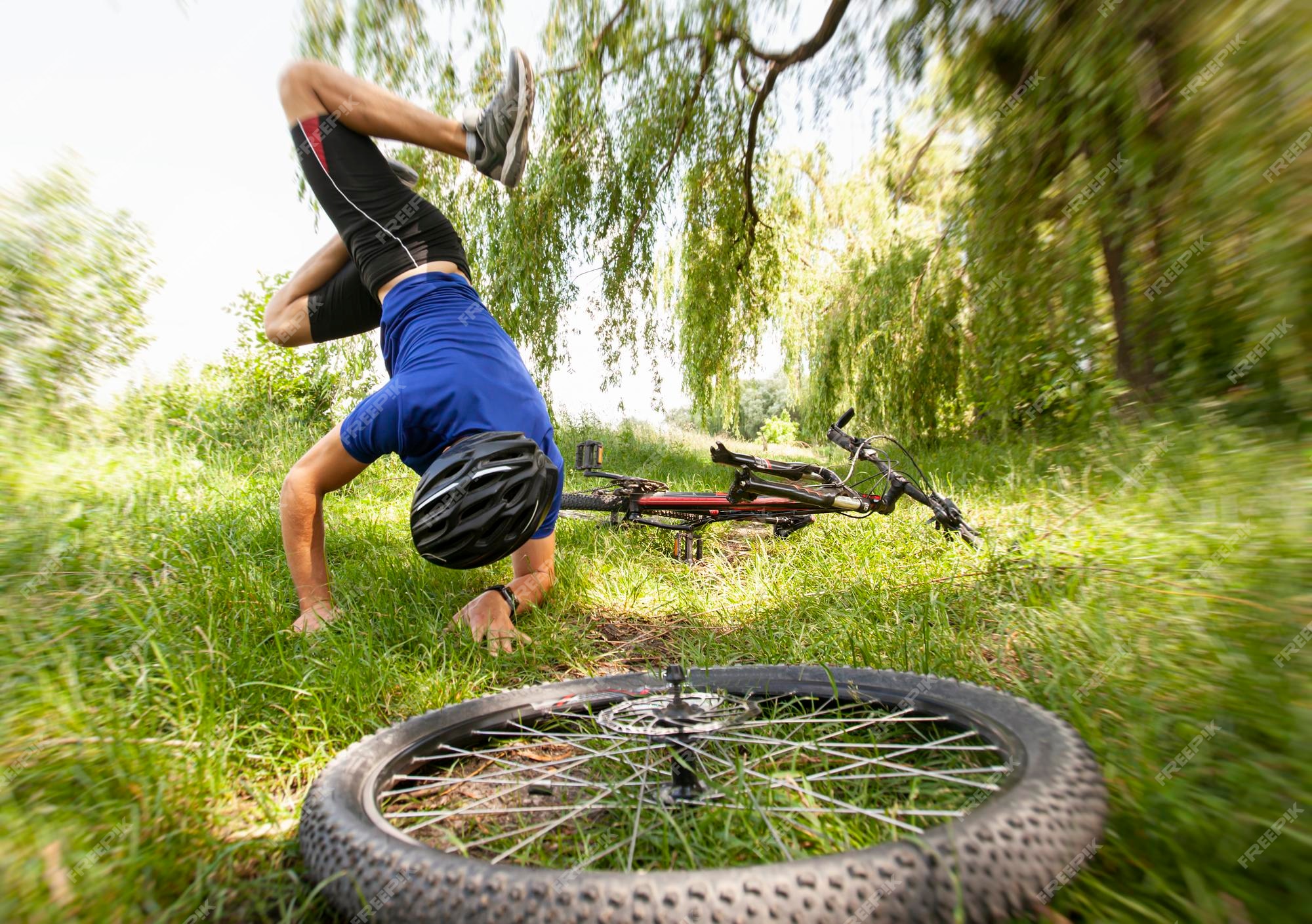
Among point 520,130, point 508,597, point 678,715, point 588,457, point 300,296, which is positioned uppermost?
point 520,130

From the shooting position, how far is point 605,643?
8.21 feet

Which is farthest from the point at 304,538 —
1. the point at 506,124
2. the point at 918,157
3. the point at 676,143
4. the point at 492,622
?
the point at 918,157

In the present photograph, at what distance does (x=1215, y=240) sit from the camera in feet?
4.65

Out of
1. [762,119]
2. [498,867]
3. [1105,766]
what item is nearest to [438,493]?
[498,867]

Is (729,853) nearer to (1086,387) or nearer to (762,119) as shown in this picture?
(1086,387)

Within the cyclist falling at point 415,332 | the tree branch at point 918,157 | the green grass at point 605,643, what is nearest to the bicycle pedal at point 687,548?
the green grass at point 605,643

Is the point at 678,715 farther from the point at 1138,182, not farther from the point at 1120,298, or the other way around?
the point at 1120,298

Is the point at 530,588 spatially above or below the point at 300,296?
below

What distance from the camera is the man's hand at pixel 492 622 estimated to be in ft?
7.45

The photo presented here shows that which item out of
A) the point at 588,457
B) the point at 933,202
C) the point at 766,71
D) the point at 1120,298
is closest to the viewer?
the point at 1120,298

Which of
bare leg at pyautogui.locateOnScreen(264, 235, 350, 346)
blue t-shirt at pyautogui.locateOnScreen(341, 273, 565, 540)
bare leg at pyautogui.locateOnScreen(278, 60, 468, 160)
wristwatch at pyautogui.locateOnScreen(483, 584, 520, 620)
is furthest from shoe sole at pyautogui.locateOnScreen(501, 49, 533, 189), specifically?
wristwatch at pyautogui.locateOnScreen(483, 584, 520, 620)

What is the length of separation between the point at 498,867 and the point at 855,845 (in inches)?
23.0

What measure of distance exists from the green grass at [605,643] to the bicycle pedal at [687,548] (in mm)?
94

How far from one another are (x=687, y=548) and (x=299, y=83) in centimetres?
248
